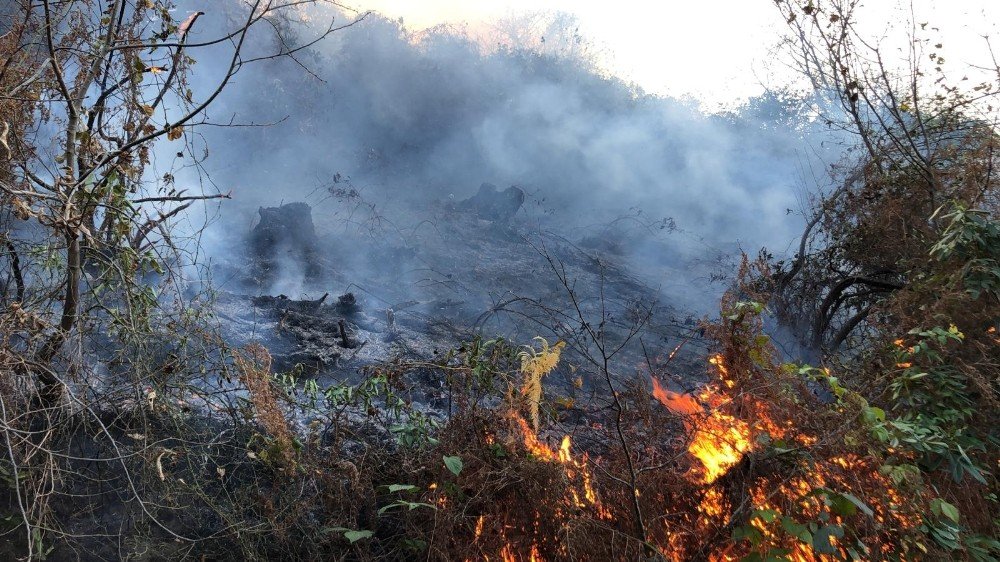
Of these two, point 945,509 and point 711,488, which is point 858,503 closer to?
point 945,509

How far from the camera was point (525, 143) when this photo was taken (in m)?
16.5

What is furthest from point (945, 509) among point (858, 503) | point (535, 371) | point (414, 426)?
point (414, 426)

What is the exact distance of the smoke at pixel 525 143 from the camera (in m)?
12.9

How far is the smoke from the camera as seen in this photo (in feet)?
42.4

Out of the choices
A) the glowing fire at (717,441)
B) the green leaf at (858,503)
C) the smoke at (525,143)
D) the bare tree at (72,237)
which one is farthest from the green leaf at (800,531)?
the smoke at (525,143)

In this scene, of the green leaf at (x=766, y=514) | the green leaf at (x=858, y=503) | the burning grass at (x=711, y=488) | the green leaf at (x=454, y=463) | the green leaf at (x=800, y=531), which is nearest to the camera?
the green leaf at (x=858, y=503)

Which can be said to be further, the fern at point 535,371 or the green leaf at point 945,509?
the fern at point 535,371

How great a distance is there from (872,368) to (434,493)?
3.50 m

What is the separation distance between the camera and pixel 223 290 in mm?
6496

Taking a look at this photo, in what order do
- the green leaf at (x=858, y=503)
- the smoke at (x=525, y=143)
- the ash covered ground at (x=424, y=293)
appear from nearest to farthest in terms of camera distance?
the green leaf at (x=858, y=503)
the ash covered ground at (x=424, y=293)
the smoke at (x=525, y=143)

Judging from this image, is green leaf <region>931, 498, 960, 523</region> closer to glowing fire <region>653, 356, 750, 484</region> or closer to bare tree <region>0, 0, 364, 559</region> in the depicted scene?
glowing fire <region>653, 356, 750, 484</region>

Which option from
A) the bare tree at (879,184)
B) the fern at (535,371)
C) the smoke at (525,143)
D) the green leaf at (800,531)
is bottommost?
the green leaf at (800,531)

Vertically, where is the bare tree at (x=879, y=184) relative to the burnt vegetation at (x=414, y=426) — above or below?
above

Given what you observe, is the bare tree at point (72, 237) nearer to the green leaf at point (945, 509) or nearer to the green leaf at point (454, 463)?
the green leaf at point (454, 463)
